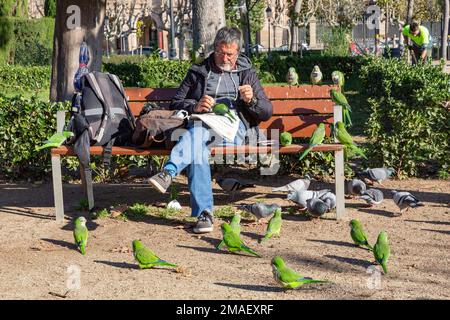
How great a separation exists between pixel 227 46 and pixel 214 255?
1883 millimetres

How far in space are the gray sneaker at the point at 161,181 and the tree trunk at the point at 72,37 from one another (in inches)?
230

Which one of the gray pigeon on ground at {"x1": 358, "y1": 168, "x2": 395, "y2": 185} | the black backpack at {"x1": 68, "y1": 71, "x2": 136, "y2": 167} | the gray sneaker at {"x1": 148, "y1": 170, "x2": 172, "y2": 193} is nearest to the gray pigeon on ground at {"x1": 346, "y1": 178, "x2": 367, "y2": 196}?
the gray pigeon on ground at {"x1": 358, "y1": 168, "x2": 395, "y2": 185}

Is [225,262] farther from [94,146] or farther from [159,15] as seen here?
[159,15]

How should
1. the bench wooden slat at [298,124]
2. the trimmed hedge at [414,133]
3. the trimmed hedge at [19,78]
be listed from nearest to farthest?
1. the bench wooden slat at [298,124]
2. the trimmed hedge at [414,133]
3. the trimmed hedge at [19,78]

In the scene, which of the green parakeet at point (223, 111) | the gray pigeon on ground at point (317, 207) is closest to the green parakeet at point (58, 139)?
the green parakeet at point (223, 111)

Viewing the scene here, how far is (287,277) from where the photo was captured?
15.1 feet

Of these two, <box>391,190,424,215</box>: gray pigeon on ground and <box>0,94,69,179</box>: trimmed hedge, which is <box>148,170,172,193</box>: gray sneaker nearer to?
<box>391,190,424,215</box>: gray pigeon on ground

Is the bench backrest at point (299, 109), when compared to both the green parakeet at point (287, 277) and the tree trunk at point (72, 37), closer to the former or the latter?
the green parakeet at point (287, 277)

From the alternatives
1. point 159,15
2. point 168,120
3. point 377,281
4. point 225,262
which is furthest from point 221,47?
point 159,15

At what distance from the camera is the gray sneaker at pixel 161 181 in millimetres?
6016

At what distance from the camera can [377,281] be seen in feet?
Answer: 16.1

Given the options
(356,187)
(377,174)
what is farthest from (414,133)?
(356,187)

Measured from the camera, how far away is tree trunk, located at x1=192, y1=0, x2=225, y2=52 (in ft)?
34.0

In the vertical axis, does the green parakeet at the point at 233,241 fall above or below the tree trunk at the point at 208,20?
below
